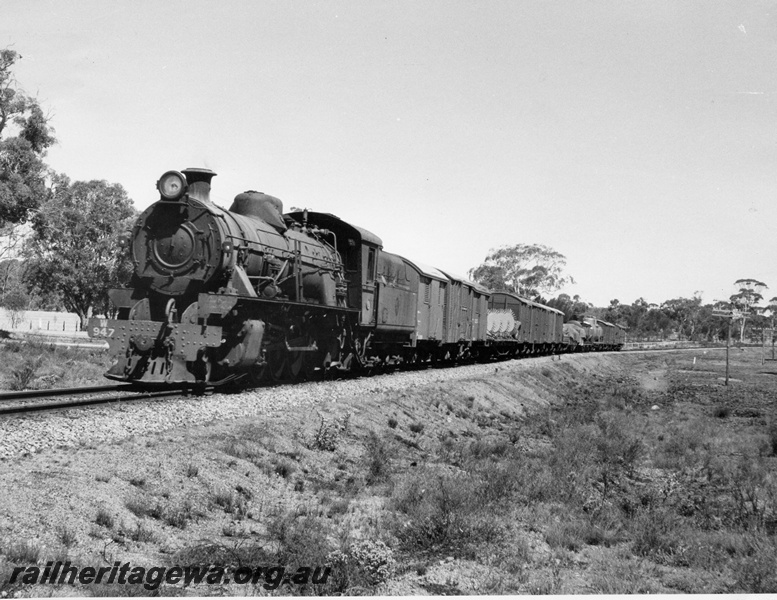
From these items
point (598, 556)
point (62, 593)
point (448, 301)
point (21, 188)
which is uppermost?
point (21, 188)

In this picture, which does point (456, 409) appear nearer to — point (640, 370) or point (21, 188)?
point (21, 188)

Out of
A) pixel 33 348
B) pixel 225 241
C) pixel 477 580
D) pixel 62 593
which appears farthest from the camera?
pixel 33 348

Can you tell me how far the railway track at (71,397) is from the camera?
32.6ft

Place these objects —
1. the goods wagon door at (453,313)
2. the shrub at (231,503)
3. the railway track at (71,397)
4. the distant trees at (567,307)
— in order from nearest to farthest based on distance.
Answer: the shrub at (231,503)
the railway track at (71,397)
the goods wagon door at (453,313)
the distant trees at (567,307)

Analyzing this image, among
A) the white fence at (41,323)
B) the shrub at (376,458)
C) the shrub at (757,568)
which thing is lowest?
the shrub at (757,568)

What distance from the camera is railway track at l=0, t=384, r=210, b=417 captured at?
995 centimetres

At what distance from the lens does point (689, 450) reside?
50.7ft

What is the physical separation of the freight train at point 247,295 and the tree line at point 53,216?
26.1 feet

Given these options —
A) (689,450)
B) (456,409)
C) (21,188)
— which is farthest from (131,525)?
(21,188)

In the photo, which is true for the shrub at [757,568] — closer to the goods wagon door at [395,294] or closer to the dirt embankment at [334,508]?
the dirt embankment at [334,508]

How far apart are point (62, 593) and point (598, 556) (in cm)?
582

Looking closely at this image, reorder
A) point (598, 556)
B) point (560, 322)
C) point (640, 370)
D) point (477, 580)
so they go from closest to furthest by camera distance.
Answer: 1. point (477, 580)
2. point (598, 556)
3. point (640, 370)
4. point (560, 322)

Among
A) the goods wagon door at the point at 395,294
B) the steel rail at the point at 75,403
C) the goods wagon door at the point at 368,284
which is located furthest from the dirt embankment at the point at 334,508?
Answer: the goods wagon door at the point at 395,294

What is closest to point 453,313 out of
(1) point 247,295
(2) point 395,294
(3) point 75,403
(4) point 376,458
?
(2) point 395,294
